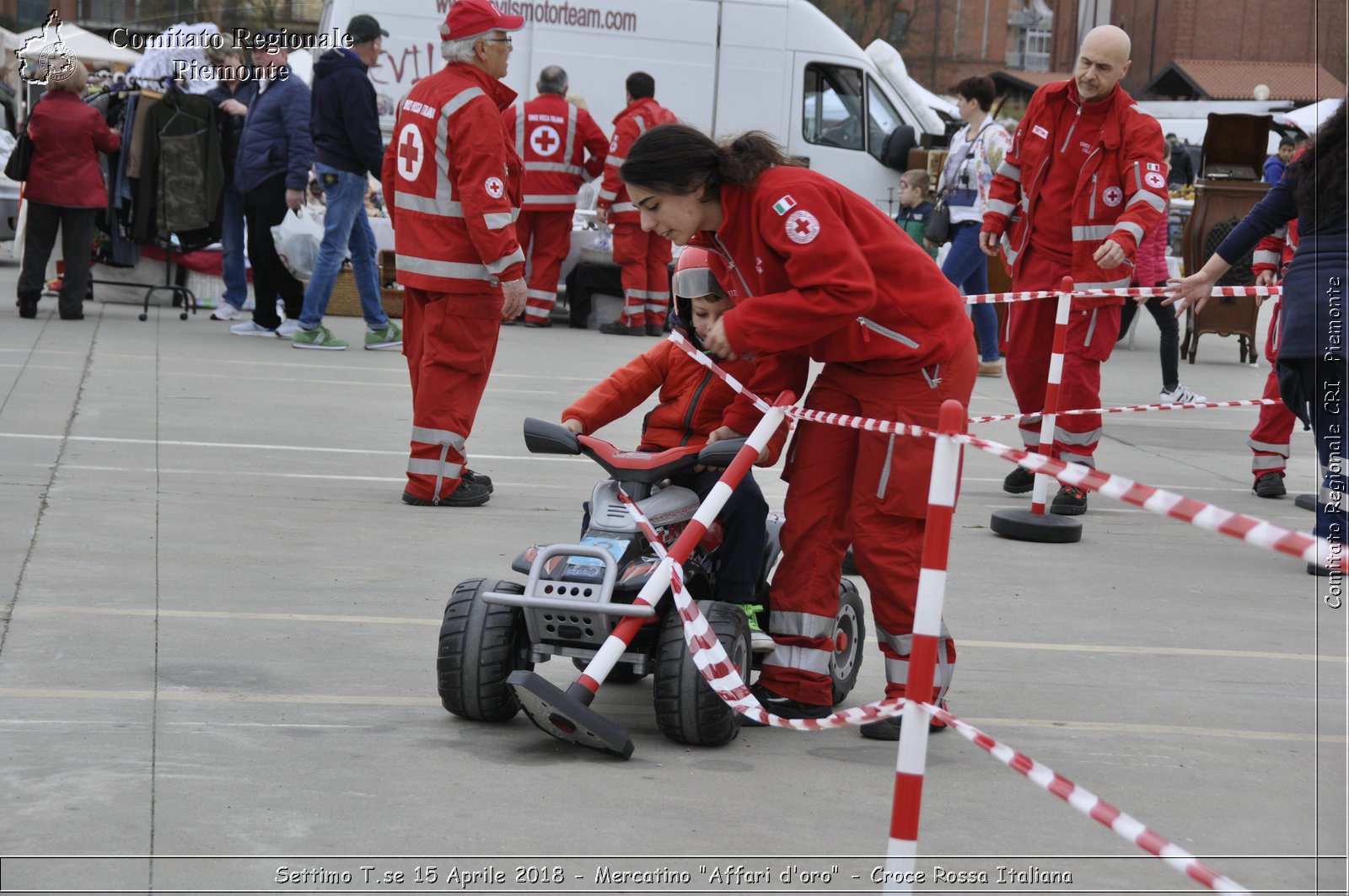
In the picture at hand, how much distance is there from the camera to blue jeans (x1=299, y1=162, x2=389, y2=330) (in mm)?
11055

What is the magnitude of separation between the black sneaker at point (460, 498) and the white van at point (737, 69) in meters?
9.58

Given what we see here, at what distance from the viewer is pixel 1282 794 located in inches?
154

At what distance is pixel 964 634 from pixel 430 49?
460 inches

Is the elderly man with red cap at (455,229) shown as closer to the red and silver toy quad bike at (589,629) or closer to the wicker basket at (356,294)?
the red and silver toy quad bike at (589,629)

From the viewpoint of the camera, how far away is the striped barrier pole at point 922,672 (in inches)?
116

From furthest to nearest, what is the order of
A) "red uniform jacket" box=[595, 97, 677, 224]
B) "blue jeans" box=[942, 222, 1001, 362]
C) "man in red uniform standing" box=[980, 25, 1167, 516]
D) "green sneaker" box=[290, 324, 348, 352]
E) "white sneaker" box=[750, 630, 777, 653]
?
1. "red uniform jacket" box=[595, 97, 677, 224]
2. "green sneaker" box=[290, 324, 348, 352]
3. "blue jeans" box=[942, 222, 1001, 362]
4. "man in red uniform standing" box=[980, 25, 1167, 516]
5. "white sneaker" box=[750, 630, 777, 653]

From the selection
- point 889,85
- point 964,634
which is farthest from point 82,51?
point 964,634

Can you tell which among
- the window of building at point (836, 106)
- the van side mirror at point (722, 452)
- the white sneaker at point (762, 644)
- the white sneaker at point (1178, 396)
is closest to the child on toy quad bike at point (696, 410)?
the white sneaker at point (762, 644)

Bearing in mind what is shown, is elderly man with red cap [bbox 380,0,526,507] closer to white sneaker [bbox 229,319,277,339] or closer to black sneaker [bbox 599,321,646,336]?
white sneaker [bbox 229,319,277,339]

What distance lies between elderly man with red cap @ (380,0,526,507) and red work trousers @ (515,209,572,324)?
6948 mm

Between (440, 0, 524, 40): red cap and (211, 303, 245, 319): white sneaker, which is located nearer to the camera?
(440, 0, 524, 40): red cap

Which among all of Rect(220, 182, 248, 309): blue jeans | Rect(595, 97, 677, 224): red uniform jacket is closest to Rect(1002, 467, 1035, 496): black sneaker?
Rect(595, 97, 677, 224): red uniform jacket

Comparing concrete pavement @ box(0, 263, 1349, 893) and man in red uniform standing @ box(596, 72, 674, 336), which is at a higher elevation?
man in red uniform standing @ box(596, 72, 674, 336)

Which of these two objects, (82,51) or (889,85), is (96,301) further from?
(82,51)
